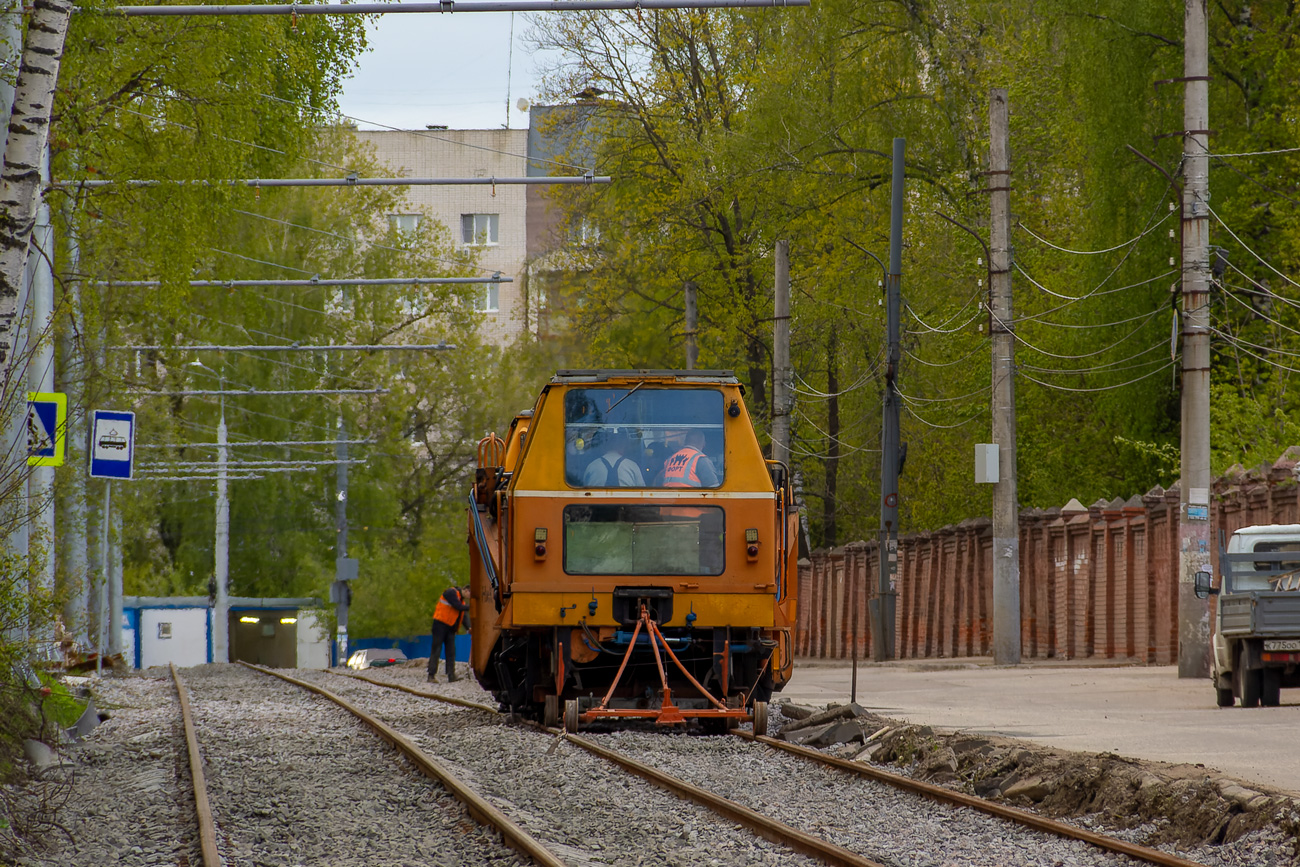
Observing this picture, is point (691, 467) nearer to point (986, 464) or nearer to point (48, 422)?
point (48, 422)

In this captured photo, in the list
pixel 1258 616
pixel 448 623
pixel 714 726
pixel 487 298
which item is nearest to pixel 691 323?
pixel 448 623

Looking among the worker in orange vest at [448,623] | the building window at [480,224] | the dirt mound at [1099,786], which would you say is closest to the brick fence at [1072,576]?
the worker in orange vest at [448,623]

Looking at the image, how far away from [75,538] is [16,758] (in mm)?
16337

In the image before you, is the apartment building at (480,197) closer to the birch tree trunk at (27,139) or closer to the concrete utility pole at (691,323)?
the concrete utility pole at (691,323)

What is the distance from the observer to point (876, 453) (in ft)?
145

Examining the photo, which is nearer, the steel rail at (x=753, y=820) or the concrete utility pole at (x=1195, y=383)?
the steel rail at (x=753, y=820)

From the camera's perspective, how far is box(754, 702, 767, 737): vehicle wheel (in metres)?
15.0

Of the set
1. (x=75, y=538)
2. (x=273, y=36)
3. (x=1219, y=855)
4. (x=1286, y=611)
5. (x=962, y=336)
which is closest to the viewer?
(x=1219, y=855)

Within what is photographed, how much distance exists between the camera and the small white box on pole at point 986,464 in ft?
92.6

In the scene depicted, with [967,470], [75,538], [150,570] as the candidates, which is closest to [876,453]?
[967,470]

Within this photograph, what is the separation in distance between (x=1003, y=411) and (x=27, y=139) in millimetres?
20087

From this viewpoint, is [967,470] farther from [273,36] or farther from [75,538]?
[273,36]

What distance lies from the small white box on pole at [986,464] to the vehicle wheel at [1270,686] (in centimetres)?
1078

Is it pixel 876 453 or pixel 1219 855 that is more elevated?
pixel 876 453
